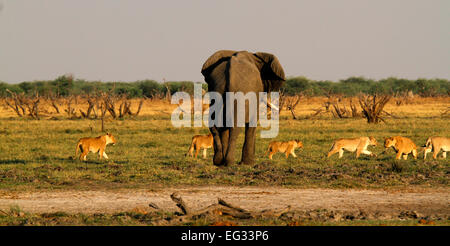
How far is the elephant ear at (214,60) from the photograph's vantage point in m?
13.9

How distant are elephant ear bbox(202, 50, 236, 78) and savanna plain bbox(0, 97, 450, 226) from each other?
81.1 inches

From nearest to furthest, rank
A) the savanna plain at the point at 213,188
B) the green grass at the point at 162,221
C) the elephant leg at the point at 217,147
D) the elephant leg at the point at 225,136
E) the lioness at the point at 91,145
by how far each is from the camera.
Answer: the green grass at the point at 162,221 → the savanna plain at the point at 213,188 → the elephant leg at the point at 217,147 → the elephant leg at the point at 225,136 → the lioness at the point at 91,145

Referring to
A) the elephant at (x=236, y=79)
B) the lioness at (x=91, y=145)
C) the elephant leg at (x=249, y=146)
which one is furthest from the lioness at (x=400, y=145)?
the lioness at (x=91, y=145)

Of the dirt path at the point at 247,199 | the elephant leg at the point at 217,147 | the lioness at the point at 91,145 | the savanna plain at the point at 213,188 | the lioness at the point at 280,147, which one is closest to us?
the savanna plain at the point at 213,188

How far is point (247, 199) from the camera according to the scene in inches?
408

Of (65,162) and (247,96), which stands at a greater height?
(247,96)

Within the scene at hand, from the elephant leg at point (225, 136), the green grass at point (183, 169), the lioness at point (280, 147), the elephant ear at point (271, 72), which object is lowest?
the green grass at point (183, 169)

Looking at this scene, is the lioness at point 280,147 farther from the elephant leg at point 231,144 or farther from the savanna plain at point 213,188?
the elephant leg at point 231,144

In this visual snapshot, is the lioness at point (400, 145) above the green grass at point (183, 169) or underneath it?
above

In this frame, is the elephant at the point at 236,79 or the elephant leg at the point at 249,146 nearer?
the elephant at the point at 236,79
